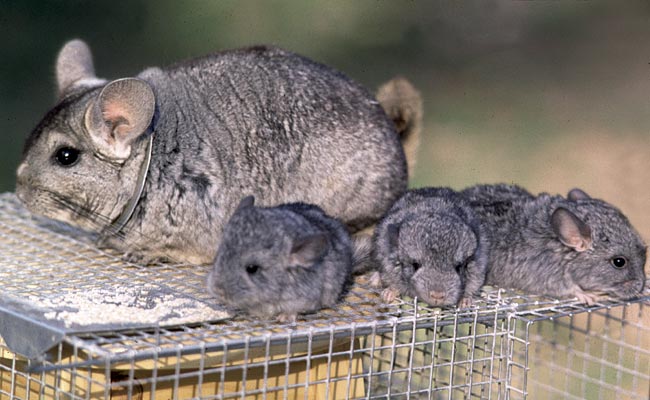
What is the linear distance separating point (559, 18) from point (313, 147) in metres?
5.64

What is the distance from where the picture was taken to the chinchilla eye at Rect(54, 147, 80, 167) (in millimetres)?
4707

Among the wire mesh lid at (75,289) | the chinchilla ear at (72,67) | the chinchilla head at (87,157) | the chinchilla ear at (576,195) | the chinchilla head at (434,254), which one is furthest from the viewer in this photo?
the chinchilla ear at (72,67)

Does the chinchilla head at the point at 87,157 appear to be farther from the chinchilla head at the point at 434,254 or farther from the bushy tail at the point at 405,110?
the bushy tail at the point at 405,110

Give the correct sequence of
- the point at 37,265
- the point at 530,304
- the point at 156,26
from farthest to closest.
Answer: the point at 156,26 → the point at 37,265 → the point at 530,304

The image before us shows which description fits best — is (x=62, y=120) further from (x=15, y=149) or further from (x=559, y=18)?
(x=559, y=18)

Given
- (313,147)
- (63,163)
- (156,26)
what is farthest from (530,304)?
(156,26)

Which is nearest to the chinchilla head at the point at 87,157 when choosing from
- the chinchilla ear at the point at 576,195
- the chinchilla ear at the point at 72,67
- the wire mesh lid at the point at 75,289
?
the wire mesh lid at the point at 75,289

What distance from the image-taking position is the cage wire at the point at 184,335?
362cm

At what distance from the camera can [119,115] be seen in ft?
15.2

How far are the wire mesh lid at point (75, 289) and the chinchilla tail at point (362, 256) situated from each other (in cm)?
65

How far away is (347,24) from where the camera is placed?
10.8 meters

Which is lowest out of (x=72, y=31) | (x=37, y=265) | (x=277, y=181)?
(x=37, y=265)

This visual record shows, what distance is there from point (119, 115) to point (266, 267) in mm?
1114

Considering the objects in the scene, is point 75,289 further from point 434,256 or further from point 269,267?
point 434,256
